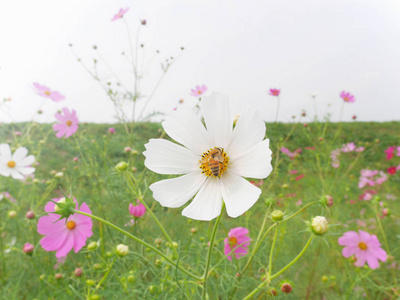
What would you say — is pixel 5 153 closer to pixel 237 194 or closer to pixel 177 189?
pixel 177 189

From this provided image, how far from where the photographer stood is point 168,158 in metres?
0.53

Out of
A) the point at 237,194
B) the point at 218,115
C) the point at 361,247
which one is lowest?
the point at 361,247

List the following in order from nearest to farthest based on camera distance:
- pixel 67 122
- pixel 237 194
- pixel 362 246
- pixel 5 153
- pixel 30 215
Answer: pixel 237 194
pixel 30 215
pixel 362 246
pixel 5 153
pixel 67 122

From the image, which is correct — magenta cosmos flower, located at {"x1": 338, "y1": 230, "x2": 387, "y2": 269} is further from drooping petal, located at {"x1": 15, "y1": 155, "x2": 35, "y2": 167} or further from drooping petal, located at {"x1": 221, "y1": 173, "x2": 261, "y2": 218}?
drooping petal, located at {"x1": 15, "y1": 155, "x2": 35, "y2": 167}

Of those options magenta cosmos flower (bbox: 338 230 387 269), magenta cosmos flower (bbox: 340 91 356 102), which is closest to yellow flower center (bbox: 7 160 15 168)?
magenta cosmos flower (bbox: 338 230 387 269)

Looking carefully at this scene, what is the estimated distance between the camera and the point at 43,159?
10.3 feet

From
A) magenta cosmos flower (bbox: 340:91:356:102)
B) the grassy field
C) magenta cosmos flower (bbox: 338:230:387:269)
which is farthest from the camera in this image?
magenta cosmos flower (bbox: 340:91:356:102)

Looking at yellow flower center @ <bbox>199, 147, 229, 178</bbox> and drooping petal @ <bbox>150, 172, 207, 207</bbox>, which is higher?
yellow flower center @ <bbox>199, 147, 229, 178</bbox>

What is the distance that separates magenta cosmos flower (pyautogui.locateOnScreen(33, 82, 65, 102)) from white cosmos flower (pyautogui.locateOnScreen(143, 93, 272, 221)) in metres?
1.36

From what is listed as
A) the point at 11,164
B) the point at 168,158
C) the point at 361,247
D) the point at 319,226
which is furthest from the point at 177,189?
the point at 11,164

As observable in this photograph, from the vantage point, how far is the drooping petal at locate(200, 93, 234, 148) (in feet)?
1.72

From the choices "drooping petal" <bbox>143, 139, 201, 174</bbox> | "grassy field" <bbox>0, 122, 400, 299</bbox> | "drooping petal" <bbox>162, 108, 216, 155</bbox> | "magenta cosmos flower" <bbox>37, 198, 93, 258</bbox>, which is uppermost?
"drooping petal" <bbox>162, 108, 216, 155</bbox>

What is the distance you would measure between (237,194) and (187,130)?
6.0 inches

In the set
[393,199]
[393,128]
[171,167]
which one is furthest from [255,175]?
[393,128]
